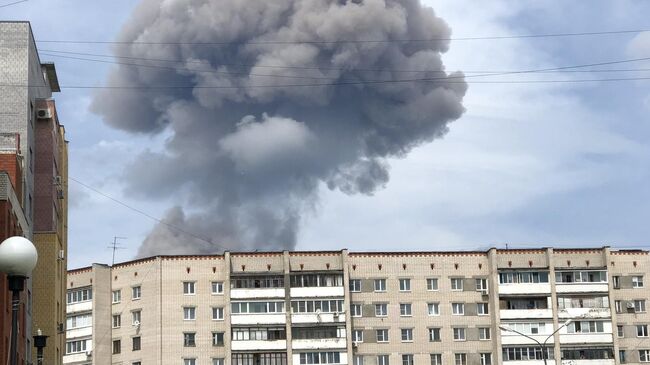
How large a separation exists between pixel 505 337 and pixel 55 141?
186ft

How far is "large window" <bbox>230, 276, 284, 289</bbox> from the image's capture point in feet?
389

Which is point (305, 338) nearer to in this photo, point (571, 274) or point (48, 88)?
point (571, 274)

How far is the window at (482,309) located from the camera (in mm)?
119812

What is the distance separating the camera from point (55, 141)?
252 ft

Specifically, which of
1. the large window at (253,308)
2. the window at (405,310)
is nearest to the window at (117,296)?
the large window at (253,308)

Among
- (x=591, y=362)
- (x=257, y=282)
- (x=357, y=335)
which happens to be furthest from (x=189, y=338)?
(x=591, y=362)

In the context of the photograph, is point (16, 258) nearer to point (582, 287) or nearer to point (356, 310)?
point (356, 310)

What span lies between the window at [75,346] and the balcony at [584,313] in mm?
46933

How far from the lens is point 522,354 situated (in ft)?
385

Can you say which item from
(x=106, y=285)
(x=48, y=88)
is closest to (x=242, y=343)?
(x=106, y=285)

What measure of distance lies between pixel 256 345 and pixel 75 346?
1831 centimetres

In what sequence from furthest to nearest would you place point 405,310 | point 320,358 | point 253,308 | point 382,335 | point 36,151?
point 405,310 → point 382,335 → point 253,308 → point 320,358 → point 36,151

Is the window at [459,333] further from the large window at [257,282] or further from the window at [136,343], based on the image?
the window at [136,343]

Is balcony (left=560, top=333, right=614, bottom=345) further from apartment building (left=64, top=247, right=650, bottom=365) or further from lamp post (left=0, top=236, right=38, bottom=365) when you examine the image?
lamp post (left=0, top=236, right=38, bottom=365)
